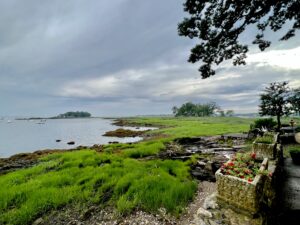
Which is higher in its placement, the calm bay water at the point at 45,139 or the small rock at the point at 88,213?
the small rock at the point at 88,213

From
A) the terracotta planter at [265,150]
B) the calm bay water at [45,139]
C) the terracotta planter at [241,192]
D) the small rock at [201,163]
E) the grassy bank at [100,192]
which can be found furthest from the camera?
the calm bay water at [45,139]

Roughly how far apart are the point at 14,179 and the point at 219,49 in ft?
39.5

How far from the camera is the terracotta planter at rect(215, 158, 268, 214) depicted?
4.34 meters

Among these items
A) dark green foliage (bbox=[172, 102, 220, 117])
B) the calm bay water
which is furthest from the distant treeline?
the calm bay water

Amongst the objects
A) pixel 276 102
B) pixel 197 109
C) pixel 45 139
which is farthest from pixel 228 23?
pixel 197 109

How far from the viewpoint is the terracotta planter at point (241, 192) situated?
4.34 m

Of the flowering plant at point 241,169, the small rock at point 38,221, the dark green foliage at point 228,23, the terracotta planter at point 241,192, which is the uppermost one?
the dark green foliage at point 228,23

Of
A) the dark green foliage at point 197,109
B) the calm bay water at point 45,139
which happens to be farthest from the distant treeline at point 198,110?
the calm bay water at point 45,139

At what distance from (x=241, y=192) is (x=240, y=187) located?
0.42ft

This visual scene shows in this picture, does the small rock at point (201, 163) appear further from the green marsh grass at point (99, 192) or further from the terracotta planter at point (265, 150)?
the terracotta planter at point (265, 150)

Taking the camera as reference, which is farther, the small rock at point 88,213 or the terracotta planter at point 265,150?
the terracotta planter at point 265,150

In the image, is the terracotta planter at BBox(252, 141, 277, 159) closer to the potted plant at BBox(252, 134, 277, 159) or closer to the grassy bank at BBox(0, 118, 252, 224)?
the potted plant at BBox(252, 134, 277, 159)

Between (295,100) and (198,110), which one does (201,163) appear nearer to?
(295,100)

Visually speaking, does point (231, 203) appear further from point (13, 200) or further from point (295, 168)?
point (13, 200)
